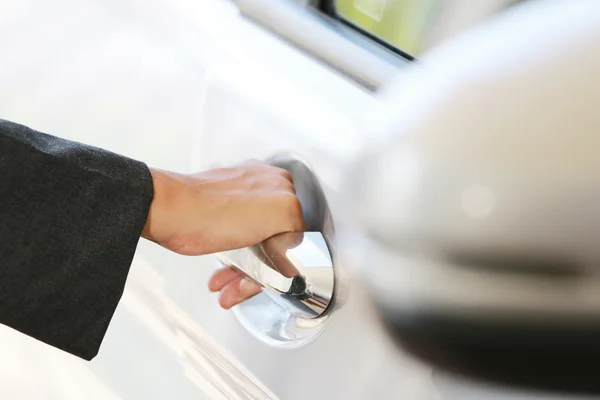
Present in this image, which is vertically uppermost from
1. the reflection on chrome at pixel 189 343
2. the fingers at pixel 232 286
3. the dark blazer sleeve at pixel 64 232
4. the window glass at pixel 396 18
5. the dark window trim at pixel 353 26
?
the window glass at pixel 396 18

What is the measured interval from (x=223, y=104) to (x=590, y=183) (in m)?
0.34

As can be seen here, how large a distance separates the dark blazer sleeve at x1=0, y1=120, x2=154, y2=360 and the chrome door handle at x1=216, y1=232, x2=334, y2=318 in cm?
7

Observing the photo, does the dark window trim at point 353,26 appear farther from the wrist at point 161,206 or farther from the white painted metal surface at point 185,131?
the wrist at point 161,206

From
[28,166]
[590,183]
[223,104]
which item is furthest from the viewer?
[223,104]

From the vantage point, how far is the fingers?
0.43m

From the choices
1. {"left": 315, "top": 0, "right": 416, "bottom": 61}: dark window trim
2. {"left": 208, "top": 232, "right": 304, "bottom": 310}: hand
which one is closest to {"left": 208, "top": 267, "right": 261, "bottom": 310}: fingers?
{"left": 208, "top": 232, "right": 304, "bottom": 310}: hand

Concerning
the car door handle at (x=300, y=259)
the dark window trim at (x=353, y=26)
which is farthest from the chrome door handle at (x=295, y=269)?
the dark window trim at (x=353, y=26)

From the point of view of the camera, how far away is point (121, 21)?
533 millimetres

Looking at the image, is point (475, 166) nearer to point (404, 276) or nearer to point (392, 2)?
point (404, 276)

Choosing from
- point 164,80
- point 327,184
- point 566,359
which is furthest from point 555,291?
point 164,80

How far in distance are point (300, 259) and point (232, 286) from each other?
0.09 m

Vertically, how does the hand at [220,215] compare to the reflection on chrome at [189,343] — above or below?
above

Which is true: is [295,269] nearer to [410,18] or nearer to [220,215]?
[220,215]

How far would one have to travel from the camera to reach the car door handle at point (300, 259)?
14.4 inches
